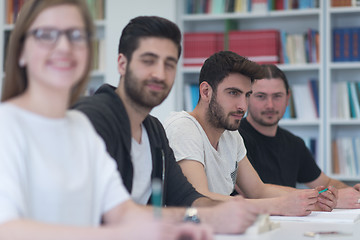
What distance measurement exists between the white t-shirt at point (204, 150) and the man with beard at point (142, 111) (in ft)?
1.18

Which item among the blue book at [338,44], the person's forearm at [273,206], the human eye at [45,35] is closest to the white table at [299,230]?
the person's forearm at [273,206]

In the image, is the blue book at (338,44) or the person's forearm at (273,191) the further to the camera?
the blue book at (338,44)

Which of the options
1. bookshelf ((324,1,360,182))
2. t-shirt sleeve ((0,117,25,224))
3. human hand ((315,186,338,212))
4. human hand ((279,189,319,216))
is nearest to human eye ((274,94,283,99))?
bookshelf ((324,1,360,182))

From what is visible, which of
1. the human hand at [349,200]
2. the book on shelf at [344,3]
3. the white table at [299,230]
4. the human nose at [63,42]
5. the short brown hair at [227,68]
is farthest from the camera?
the book on shelf at [344,3]

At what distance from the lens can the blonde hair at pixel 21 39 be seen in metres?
1.10

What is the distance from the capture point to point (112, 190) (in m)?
1.21

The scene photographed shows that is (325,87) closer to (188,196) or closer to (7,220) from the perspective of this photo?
(188,196)

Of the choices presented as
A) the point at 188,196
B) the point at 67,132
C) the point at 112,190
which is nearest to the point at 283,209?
the point at 188,196

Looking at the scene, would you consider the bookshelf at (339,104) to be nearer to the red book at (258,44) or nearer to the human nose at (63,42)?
the red book at (258,44)

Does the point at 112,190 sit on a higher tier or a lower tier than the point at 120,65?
lower

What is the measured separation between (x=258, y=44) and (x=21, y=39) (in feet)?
10.9

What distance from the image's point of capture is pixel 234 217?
4.67ft

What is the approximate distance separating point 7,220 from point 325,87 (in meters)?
3.53

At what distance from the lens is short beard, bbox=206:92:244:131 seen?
2453 millimetres
